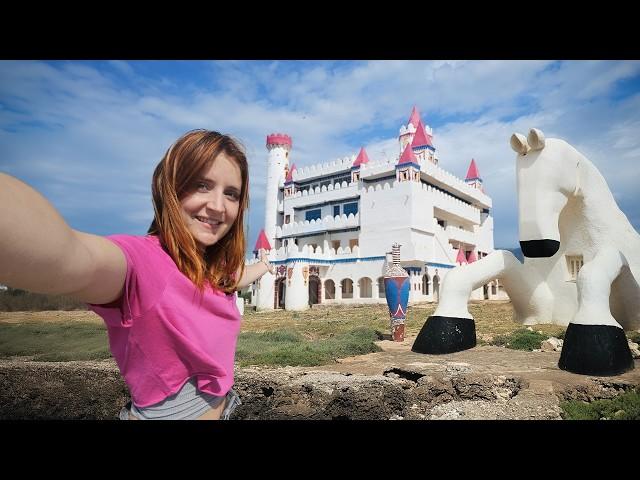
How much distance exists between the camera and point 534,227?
3.82 meters

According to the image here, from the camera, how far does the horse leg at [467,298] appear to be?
425 centimetres

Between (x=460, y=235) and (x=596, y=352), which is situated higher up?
(x=460, y=235)

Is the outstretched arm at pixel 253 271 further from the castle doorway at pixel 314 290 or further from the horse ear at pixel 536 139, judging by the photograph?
the castle doorway at pixel 314 290

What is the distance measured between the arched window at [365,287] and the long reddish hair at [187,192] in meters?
16.7

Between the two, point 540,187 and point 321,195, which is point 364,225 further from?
point 540,187

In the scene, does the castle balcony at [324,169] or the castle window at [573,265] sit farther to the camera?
the castle balcony at [324,169]

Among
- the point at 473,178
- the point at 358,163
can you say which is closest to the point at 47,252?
the point at 358,163

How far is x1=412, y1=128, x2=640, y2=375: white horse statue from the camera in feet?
11.2

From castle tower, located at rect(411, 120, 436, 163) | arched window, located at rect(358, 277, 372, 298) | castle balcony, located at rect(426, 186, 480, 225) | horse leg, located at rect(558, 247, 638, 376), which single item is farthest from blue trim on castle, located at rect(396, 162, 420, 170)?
horse leg, located at rect(558, 247, 638, 376)

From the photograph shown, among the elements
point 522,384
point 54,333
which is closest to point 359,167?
point 54,333

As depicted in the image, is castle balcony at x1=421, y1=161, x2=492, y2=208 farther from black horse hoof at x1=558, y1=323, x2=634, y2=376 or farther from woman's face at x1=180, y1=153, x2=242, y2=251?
woman's face at x1=180, y1=153, x2=242, y2=251

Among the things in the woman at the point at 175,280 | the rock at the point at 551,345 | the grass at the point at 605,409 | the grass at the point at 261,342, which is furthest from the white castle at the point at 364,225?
the woman at the point at 175,280

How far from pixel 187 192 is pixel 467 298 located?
408 centimetres

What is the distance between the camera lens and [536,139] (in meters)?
4.04
